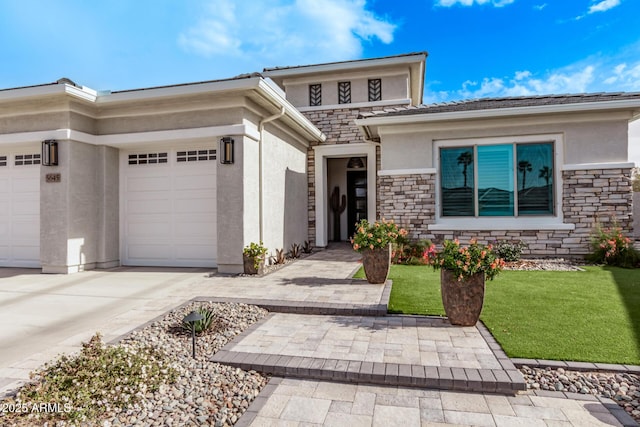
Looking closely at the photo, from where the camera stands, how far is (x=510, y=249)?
8.62 meters

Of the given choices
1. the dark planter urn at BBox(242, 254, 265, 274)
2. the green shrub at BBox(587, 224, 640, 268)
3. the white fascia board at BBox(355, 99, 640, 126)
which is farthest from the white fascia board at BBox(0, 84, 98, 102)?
the green shrub at BBox(587, 224, 640, 268)

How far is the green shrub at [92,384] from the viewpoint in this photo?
94.0 inches

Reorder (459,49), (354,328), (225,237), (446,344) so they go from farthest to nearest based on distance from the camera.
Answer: (459,49), (225,237), (354,328), (446,344)

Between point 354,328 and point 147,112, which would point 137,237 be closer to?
point 147,112

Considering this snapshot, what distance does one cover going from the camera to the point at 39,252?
8219 millimetres

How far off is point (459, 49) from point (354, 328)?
14918 millimetres

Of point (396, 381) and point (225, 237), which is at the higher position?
point (225, 237)

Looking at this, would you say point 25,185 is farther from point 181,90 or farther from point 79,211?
point 181,90

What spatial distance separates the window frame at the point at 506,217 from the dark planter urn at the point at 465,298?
201 inches

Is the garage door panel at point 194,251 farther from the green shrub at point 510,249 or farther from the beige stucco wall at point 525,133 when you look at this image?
the green shrub at point 510,249

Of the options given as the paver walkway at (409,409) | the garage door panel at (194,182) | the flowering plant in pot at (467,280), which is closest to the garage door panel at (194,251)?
the garage door panel at (194,182)

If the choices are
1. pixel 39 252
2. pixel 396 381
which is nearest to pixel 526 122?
pixel 396 381

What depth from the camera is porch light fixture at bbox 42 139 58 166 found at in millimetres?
7469

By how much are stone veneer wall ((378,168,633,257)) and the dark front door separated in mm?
4475
